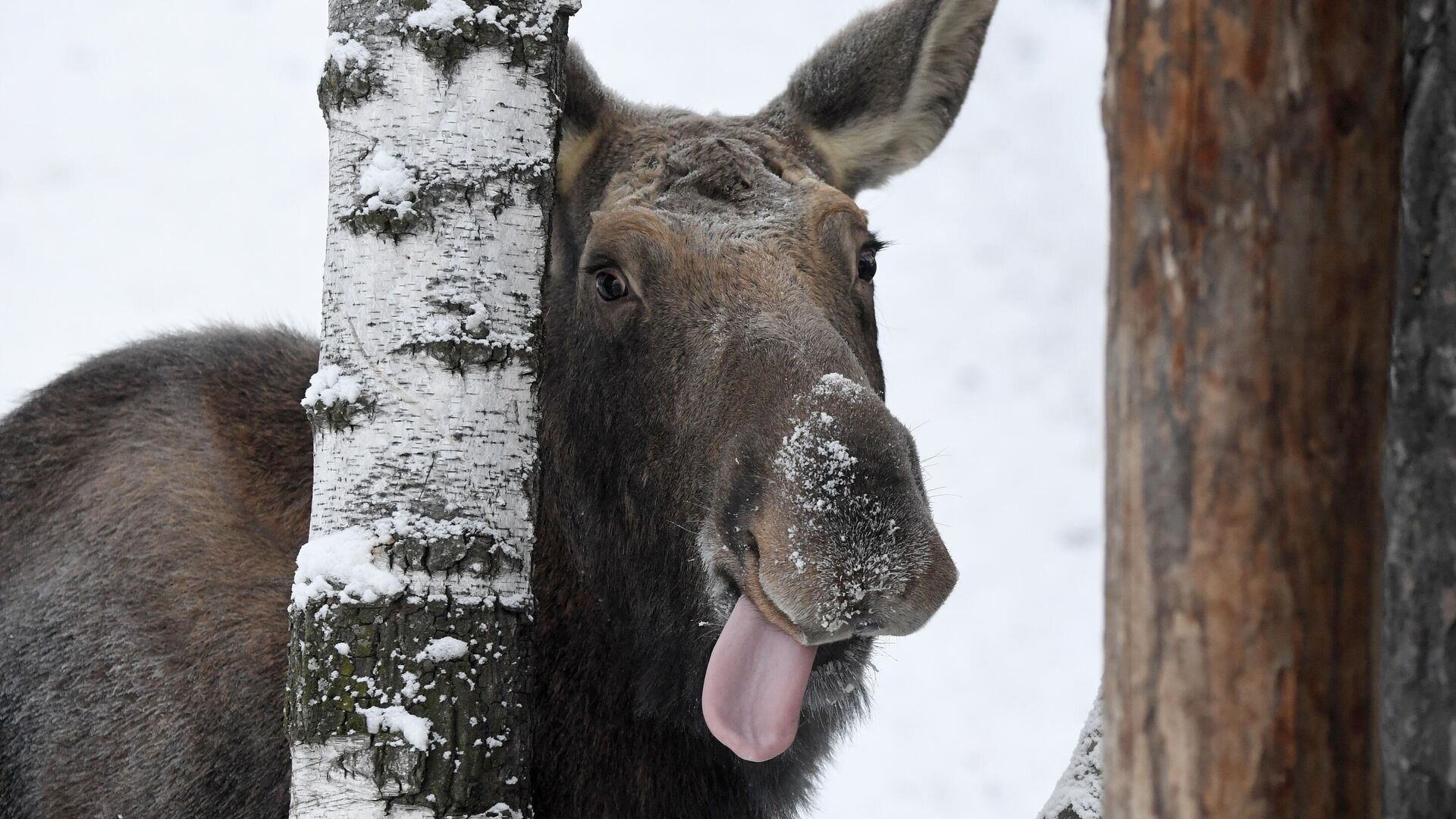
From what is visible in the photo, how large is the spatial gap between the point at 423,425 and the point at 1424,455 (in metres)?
1.57

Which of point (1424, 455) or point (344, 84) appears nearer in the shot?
point (1424, 455)

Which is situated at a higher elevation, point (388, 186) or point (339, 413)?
point (388, 186)

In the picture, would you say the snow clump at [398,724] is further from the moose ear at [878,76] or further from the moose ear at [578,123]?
the moose ear at [878,76]

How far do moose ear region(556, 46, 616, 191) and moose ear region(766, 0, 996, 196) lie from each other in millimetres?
542

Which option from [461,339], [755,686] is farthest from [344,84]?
[755,686]

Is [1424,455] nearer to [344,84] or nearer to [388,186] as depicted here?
[388,186]

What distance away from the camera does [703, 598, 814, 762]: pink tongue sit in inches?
98.2

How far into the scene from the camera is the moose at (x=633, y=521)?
253 centimetres

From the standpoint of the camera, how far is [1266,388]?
1404 millimetres

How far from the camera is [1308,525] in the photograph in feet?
4.61

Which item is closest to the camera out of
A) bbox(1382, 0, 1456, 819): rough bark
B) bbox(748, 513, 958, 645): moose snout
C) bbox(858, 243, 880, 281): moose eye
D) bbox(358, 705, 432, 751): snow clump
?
bbox(1382, 0, 1456, 819): rough bark

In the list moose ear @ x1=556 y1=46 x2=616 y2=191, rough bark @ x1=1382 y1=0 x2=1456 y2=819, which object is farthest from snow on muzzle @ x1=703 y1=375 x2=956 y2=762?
moose ear @ x1=556 y1=46 x2=616 y2=191

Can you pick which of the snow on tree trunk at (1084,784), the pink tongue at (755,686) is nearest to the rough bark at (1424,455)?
the snow on tree trunk at (1084,784)

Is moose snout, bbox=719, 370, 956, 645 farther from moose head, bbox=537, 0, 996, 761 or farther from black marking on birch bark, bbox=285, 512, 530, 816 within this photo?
black marking on birch bark, bbox=285, 512, 530, 816
